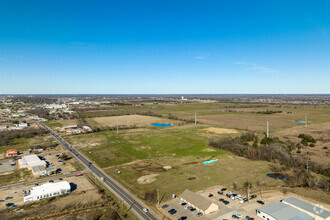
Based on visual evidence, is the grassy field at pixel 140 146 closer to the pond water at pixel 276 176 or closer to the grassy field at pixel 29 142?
the grassy field at pixel 29 142

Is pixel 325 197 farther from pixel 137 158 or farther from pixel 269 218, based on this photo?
pixel 137 158

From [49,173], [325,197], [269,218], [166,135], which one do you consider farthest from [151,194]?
[166,135]

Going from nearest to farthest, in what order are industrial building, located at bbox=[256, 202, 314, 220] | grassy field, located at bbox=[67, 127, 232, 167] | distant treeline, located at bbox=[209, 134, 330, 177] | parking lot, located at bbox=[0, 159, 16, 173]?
industrial building, located at bbox=[256, 202, 314, 220]
distant treeline, located at bbox=[209, 134, 330, 177]
parking lot, located at bbox=[0, 159, 16, 173]
grassy field, located at bbox=[67, 127, 232, 167]

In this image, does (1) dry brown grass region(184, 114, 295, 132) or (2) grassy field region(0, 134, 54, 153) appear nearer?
(2) grassy field region(0, 134, 54, 153)

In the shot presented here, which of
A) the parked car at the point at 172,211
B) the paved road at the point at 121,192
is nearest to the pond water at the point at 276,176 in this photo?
the parked car at the point at 172,211

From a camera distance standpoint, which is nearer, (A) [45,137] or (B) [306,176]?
(B) [306,176]

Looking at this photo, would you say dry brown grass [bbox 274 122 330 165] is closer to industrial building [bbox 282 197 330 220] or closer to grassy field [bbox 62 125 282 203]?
grassy field [bbox 62 125 282 203]

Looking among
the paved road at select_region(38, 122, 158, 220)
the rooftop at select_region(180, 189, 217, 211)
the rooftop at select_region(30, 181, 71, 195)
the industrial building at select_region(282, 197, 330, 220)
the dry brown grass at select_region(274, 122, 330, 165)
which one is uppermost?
the dry brown grass at select_region(274, 122, 330, 165)

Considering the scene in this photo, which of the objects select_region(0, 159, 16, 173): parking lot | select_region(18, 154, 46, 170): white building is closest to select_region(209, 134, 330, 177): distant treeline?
select_region(18, 154, 46, 170): white building
